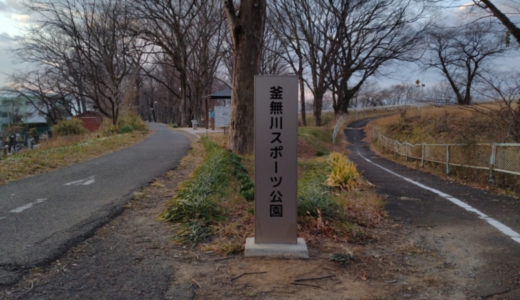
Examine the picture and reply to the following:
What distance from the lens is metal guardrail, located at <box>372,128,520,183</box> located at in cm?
936

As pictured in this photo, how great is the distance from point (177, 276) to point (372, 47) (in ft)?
115

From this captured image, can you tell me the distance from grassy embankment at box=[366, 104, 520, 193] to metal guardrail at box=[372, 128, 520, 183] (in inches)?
8.9

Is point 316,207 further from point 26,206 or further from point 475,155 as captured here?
point 475,155

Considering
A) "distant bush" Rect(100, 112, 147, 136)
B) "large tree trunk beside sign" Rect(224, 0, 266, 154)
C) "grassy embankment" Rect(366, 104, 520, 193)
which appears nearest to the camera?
"grassy embankment" Rect(366, 104, 520, 193)

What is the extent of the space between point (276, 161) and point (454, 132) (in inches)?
692

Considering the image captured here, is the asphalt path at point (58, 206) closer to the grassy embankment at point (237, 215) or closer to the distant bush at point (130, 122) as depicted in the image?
the grassy embankment at point (237, 215)

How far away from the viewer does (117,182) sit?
Answer: 8.23 meters

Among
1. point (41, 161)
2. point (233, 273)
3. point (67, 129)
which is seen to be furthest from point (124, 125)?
point (233, 273)

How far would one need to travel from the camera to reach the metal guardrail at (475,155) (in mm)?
9359

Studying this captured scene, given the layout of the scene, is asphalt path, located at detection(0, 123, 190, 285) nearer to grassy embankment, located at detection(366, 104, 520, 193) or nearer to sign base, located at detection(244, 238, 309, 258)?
sign base, located at detection(244, 238, 309, 258)

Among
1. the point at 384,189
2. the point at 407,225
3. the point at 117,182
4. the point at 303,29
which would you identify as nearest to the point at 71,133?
the point at 303,29

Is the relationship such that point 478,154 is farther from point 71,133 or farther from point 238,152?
point 71,133

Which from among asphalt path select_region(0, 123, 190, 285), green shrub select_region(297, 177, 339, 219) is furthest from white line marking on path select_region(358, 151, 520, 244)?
asphalt path select_region(0, 123, 190, 285)

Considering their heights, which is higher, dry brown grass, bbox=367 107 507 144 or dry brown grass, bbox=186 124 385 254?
dry brown grass, bbox=367 107 507 144
